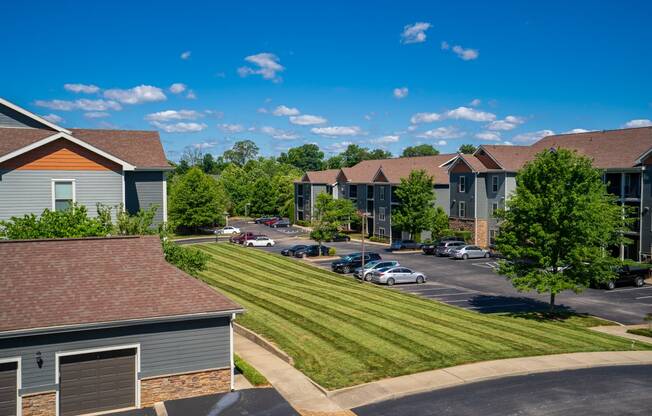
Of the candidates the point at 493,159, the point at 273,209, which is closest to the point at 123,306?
the point at 493,159

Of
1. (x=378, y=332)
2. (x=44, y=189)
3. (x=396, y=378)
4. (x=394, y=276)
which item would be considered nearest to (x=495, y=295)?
(x=394, y=276)

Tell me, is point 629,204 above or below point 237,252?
above

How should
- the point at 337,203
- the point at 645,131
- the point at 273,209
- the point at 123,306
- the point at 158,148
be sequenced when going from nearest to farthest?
Result: the point at 123,306
the point at 158,148
the point at 645,131
the point at 337,203
the point at 273,209

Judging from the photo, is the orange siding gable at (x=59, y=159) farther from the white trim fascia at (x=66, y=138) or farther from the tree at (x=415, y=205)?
the tree at (x=415, y=205)

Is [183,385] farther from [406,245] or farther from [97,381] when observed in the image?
[406,245]

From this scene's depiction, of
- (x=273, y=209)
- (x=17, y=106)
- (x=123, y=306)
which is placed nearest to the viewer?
(x=123, y=306)

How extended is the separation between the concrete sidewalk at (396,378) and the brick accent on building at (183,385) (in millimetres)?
2185

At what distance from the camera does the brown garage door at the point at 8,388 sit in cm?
1606

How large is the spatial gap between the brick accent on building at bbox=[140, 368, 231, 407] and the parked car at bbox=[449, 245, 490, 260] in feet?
131

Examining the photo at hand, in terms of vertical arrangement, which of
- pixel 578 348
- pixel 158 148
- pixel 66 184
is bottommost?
pixel 578 348

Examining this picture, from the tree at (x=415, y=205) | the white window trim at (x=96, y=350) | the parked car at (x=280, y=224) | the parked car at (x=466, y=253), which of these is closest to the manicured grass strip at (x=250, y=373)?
the white window trim at (x=96, y=350)

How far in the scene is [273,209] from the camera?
10750cm

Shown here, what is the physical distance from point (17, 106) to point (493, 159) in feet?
156

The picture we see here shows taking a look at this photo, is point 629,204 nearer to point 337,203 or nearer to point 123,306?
point 337,203
